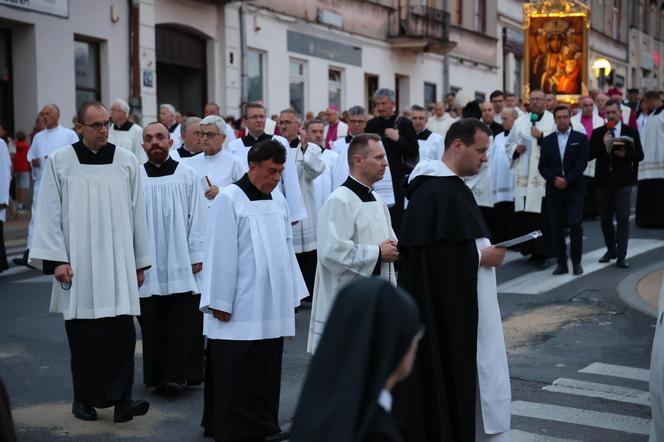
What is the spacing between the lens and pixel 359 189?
6363 millimetres

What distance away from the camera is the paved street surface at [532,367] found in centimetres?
664

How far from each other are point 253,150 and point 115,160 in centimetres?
117

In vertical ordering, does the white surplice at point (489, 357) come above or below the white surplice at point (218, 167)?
below

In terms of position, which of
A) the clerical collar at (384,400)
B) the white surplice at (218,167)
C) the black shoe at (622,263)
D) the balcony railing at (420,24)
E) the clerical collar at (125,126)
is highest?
the balcony railing at (420,24)

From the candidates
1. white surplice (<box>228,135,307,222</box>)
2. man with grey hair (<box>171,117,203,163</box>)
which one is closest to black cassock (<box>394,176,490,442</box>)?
man with grey hair (<box>171,117,203,163</box>)

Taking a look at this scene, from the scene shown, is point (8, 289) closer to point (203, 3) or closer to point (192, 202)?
point (192, 202)

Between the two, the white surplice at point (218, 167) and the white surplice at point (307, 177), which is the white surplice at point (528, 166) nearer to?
the white surplice at point (307, 177)

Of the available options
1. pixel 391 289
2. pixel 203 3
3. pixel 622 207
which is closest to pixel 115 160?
pixel 391 289

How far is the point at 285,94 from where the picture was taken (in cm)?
2664

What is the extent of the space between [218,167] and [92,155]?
6.58 ft

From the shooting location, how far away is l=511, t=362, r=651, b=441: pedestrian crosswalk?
6648 millimetres

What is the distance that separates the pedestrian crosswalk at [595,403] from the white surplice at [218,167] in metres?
3.13

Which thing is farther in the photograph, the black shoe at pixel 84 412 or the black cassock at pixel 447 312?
the black shoe at pixel 84 412

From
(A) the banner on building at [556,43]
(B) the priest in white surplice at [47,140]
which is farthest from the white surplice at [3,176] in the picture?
(A) the banner on building at [556,43]
